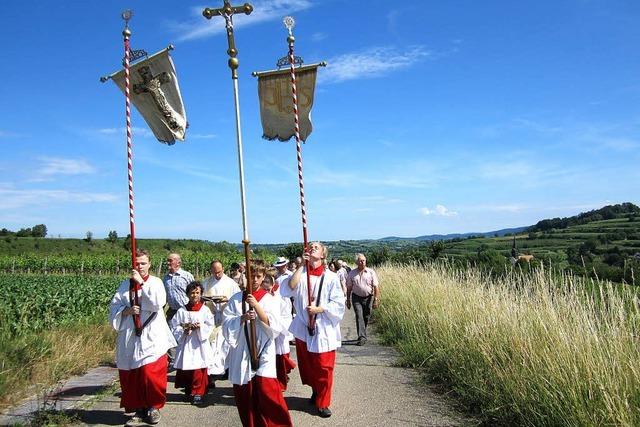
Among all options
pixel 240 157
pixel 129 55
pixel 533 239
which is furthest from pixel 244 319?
pixel 533 239

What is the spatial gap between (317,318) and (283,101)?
151 inches

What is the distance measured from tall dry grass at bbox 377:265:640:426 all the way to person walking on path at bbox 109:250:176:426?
3.69m

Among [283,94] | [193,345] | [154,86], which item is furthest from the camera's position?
[283,94]

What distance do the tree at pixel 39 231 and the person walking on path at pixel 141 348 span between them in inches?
3800

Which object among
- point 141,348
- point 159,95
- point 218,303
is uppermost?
point 159,95

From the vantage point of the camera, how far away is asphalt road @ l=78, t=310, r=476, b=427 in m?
6.02

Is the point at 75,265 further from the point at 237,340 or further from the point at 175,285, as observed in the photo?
the point at 237,340

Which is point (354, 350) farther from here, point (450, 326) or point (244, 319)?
point (244, 319)

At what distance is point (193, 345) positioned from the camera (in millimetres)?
7539

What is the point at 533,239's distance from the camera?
2857 inches

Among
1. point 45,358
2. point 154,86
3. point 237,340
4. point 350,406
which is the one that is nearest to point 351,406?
point 350,406

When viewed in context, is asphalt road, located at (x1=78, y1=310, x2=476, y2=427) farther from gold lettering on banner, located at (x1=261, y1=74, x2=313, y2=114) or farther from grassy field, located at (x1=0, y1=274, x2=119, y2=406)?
gold lettering on banner, located at (x1=261, y1=74, x2=313, y2=114)

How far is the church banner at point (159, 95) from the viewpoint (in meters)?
7.62

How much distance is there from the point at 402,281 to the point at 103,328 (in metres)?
8.52
